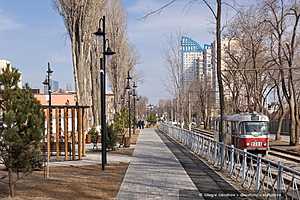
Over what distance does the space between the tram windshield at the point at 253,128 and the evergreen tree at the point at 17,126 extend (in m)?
17.5

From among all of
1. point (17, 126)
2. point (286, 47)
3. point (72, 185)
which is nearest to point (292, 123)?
point (286, 47)

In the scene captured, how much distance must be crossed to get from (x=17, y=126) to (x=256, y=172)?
6.05 m

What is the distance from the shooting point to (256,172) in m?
12.9

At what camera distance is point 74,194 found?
13195 millimetres

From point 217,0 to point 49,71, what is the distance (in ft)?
49.6

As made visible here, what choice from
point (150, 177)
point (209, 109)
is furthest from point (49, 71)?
point (209, 109)

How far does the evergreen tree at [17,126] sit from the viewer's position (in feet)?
39.5

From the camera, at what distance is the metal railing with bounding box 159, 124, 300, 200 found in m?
10.2

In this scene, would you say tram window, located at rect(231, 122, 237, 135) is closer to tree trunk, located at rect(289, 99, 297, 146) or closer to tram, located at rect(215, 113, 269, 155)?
tram, located at rect(215, 113, 269, 155)

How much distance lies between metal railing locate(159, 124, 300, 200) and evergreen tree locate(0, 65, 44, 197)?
5.50m

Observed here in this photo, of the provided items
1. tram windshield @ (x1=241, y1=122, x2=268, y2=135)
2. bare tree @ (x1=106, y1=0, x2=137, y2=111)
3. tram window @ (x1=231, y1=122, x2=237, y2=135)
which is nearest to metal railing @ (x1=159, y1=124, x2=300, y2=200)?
tram windshield @ (x1=241, y1=122, x2=268, y2=135)

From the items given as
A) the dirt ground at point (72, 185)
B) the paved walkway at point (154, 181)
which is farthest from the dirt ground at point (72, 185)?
the paved walkway at point (154, 181)

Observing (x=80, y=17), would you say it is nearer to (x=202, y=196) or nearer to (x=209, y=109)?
(x=202, y=196)

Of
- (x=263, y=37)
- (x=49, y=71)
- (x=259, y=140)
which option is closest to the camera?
(x=259, y=140)
